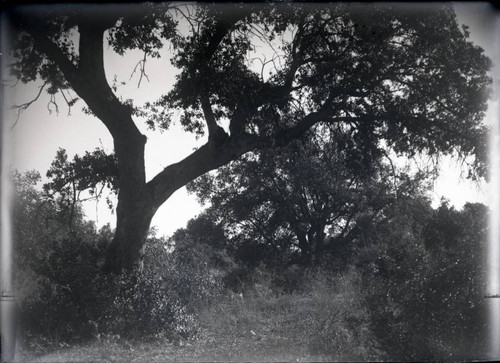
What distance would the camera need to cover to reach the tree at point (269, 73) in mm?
10008

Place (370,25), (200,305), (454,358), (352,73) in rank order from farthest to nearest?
(200,305), (352,73), (370,25), (454,358)

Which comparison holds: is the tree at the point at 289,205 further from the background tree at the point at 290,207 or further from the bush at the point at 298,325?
the bush at the point at 298,325

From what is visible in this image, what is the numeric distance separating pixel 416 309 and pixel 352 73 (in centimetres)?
599

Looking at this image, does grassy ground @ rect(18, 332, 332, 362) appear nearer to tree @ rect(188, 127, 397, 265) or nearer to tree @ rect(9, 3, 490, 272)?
tree @ rect(9, 3, 490, 272)

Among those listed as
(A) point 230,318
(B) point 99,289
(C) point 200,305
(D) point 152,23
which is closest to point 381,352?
(A) point 230,318

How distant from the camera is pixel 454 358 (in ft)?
23.5

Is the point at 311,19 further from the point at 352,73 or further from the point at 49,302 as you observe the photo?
the point at 49,302

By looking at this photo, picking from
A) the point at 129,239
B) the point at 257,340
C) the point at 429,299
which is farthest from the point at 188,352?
the point at 429,299

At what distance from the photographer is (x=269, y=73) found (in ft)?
36.8

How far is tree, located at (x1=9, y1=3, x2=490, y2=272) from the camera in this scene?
32.8 feet

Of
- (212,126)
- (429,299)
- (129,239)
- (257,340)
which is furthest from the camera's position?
(212,126)

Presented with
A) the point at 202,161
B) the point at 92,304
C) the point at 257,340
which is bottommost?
the point at 257,340

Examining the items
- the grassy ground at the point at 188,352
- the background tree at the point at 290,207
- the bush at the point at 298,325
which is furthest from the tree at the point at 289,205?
the grassy ground at the point at 188,352

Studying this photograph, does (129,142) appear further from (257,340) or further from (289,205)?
(289,205)
